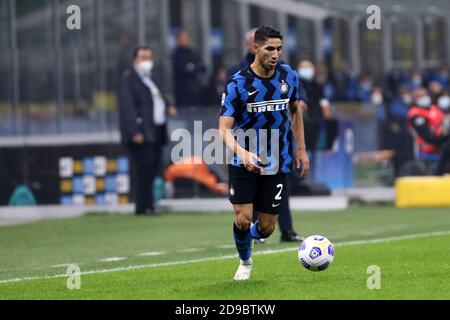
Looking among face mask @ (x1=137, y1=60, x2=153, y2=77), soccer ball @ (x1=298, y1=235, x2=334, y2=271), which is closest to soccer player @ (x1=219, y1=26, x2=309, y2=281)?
soccer ball @ (x1=298, y1=235, x2=334, y2=271)

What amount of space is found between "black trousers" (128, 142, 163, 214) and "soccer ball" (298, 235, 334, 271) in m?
9.43

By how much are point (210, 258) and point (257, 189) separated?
2721 mm

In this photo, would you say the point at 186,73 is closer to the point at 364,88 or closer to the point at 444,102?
the point at 444,102

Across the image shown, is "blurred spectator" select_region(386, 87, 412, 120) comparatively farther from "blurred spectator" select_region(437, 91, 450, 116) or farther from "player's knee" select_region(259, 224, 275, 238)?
"player's knee" select_region(259, 224, 275, 238)

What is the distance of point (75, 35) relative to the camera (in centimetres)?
2203

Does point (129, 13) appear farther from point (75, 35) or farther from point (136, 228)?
point (136, 228)

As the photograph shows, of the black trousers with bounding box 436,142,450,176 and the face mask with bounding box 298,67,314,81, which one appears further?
the black trousers with bounding box 436,142,450,176

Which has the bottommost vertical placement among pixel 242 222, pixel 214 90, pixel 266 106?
pixel 242 222

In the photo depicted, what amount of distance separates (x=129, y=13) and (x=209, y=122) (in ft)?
8.66

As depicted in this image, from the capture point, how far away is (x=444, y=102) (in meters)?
26.0

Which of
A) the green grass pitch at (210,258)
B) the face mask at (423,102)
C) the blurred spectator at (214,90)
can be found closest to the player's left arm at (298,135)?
the green grass pitch at (210,258)

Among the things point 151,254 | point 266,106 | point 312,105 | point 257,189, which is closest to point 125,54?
point 312,105

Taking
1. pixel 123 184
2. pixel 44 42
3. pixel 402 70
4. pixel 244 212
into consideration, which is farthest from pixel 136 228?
pixel 402 70

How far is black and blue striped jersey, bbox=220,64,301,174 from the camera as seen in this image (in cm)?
1101
